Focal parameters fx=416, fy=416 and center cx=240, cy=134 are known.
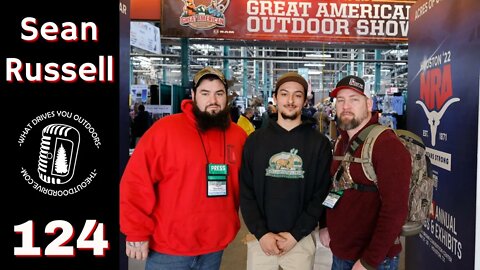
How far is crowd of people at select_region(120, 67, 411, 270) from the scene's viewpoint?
207cm

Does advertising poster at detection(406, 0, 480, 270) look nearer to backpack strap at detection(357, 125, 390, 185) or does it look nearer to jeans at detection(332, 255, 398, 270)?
jeans at detection(332, 255, 398, 270)

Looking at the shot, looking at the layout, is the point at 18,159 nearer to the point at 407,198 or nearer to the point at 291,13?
the point at 407,198

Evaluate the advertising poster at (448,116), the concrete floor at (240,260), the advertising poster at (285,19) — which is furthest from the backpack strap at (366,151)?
the advertising poster at (285,19)

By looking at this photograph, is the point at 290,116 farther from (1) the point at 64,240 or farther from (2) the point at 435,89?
(1) the point at 64,240

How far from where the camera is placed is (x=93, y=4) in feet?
6.91

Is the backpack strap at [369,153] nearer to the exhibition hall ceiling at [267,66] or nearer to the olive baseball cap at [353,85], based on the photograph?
the olive baseball cap at [353,85]

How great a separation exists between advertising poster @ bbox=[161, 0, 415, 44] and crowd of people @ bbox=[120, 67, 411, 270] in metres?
3.57

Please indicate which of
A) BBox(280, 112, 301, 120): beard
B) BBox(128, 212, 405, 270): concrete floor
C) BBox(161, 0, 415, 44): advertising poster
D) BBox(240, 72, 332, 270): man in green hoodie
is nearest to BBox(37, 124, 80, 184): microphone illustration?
BBox(240, 72, 332, 270): man in green hoodie

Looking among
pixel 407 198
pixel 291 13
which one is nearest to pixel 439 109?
pixel 407 198

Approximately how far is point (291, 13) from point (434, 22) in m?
2.99

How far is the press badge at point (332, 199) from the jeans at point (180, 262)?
691mm

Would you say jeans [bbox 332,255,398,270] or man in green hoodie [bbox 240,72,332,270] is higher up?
man in green hoodie [bbox 240,72,332,270]

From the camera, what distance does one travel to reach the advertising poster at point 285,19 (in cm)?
554

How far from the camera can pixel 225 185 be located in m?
2.15
